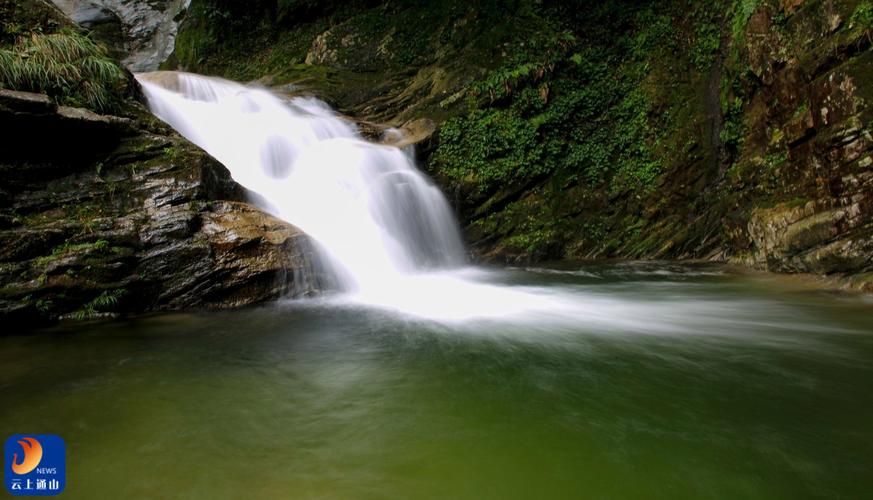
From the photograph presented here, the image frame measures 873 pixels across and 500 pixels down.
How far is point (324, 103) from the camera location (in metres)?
13.0

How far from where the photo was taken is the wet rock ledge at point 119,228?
507 centimetres

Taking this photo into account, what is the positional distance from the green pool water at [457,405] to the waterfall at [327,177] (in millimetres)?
3199

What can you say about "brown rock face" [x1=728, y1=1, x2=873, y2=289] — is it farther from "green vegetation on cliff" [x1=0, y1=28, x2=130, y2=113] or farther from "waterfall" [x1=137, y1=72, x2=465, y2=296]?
"green vegetation on cliff" [x1=0, y1=28, x2=130, y2=113]

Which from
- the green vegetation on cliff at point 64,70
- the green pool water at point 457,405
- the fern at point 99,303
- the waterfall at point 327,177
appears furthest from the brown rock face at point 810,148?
the green vegetation on cliff at point 64,70

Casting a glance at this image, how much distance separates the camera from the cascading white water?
7.11 meters

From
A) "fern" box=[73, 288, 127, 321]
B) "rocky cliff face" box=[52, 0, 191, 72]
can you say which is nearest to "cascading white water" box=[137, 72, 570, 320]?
"fern" box=[73, 288, 127, 321]

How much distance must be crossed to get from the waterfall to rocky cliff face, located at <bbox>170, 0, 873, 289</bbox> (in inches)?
53.4

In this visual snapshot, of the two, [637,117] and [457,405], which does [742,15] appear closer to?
[637,117]

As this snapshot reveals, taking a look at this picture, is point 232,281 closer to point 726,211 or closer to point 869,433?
point 869,433

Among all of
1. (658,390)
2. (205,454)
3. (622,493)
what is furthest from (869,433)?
(205,454)

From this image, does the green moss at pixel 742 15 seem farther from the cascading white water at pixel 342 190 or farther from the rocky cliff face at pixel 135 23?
the rocky cliff face at pixel 135 23

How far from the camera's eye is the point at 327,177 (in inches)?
366

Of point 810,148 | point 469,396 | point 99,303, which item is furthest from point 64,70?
point 810,148

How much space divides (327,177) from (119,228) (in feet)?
14.3
